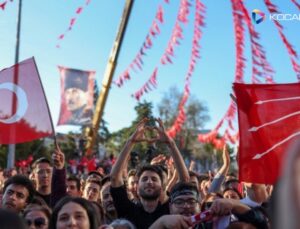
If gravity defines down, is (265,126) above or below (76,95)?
below

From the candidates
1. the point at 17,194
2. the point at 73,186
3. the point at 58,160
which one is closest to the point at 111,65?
the point at 73,186

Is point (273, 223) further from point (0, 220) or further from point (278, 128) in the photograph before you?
point (278, 128)

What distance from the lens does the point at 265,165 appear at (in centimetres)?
453

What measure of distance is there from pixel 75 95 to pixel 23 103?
8.89 metres

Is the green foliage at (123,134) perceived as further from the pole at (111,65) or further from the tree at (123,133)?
the pole at (111,65)

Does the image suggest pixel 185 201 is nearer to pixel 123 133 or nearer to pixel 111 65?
pixel 111 65

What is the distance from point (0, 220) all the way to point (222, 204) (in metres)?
1.54

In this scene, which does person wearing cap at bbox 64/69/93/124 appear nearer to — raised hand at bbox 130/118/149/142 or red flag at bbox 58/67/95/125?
red flag at bbox 58/67/95/125

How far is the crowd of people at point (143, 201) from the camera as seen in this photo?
1.10 metres

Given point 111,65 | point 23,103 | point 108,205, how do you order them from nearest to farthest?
point 108,205
point 23,103
point 111,65

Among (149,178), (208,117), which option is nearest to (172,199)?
(149,178)

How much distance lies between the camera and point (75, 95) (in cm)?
1506

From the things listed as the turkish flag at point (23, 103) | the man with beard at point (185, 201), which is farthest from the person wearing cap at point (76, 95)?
the man with beard at point (185, 201)

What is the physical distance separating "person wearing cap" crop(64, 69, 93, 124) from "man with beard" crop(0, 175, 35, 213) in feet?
36.2
